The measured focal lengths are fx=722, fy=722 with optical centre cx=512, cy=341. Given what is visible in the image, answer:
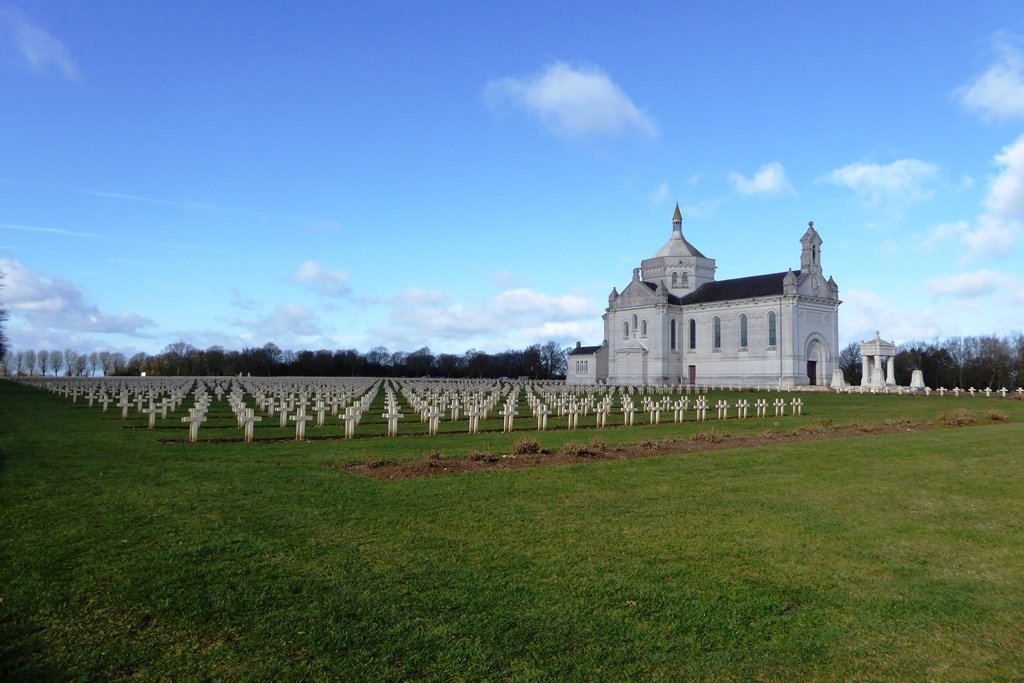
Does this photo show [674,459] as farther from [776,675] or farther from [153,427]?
[153,427]

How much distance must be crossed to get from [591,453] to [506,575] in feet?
24.9

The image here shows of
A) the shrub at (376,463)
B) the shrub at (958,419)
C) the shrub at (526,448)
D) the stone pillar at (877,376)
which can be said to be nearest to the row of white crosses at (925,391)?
the stone pillar at (877,376)

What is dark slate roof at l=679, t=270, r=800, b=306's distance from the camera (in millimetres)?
65688

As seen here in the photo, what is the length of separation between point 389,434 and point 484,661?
14066 mm

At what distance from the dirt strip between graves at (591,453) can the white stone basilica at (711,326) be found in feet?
148

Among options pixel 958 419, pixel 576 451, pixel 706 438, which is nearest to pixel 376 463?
pixel 576 451

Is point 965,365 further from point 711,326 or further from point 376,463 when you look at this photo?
point 376,463

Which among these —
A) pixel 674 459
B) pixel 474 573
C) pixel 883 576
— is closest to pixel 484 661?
pixel 474 573

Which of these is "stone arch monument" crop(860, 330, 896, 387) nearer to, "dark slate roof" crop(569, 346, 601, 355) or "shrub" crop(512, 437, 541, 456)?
"dark slate roof" crop(569, 346, 601, 355)

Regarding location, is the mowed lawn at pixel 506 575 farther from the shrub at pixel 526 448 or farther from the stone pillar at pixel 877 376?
Answer: the stone pillar at pixel 877 376

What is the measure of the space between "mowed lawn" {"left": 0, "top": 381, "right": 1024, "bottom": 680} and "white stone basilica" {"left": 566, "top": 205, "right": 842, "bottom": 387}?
55.2m

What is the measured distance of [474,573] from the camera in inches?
220

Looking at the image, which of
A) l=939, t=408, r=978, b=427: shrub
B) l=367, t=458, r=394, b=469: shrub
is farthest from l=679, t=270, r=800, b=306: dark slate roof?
l=367, t=458, r=394, b=469: shrub

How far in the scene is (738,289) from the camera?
69.8 m
